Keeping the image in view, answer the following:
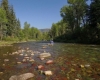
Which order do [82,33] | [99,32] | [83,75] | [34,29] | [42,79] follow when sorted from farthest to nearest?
[34,29] → [82,33] → [99,32] → [83,75] → [42,79]

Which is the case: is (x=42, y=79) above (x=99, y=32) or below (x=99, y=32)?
below

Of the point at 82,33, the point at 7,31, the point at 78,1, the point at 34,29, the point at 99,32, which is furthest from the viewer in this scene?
the point at 34,29

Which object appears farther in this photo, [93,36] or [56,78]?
[93,36]

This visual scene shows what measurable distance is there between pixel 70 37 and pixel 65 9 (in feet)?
49.3

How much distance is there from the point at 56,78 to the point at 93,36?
3581 centimetres

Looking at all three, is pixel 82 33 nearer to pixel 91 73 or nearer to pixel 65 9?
pixel 65 9

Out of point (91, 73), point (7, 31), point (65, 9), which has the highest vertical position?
point (65, 9)

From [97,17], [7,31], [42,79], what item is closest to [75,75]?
[42,79]

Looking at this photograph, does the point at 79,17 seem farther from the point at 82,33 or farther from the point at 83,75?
the point at 83,75

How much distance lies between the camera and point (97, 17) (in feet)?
139

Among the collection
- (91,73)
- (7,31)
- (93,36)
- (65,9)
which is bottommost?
(91,73)

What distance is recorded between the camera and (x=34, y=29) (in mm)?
158500

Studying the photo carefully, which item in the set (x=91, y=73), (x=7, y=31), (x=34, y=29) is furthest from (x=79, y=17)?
(x=34, y=29)

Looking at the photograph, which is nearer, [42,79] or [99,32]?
[42,79]
